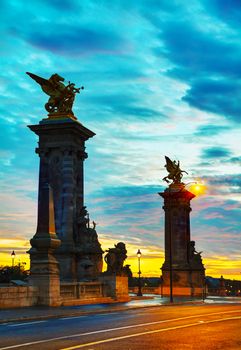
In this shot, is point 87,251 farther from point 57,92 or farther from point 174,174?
point 174,174

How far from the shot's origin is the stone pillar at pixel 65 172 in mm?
49656

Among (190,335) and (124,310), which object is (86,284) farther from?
(190,335)

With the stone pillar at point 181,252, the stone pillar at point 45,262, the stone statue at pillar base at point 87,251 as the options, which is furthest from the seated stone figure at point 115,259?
the stone pillar at point 181,252

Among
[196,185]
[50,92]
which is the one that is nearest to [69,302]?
[196,185]

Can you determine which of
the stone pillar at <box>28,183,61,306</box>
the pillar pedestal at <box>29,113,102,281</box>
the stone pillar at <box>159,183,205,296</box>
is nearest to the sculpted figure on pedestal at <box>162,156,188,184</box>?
the stone pillar at <box>159,183,205,296</box>

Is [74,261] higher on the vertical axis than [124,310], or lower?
higher

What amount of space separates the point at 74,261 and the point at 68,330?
3074cm

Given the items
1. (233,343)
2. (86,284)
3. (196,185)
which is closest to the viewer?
(233,343)

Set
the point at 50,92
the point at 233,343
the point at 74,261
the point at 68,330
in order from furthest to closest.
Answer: the point at 50,92 → the point at 74,261 → the point at 68,330 → the point at 233,343

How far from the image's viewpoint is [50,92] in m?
53.8

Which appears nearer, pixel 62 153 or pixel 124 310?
pixel 124 310

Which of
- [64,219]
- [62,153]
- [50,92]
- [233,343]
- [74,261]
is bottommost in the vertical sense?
[233,343]

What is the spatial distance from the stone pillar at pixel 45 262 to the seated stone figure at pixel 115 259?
37.9 feet

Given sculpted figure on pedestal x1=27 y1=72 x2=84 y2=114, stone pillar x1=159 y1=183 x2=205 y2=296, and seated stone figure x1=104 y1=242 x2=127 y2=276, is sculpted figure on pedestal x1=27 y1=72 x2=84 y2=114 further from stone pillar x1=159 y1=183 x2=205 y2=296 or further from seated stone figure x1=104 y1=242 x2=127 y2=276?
stone pillar x1=159 y1=183 x2=205 y2=296
